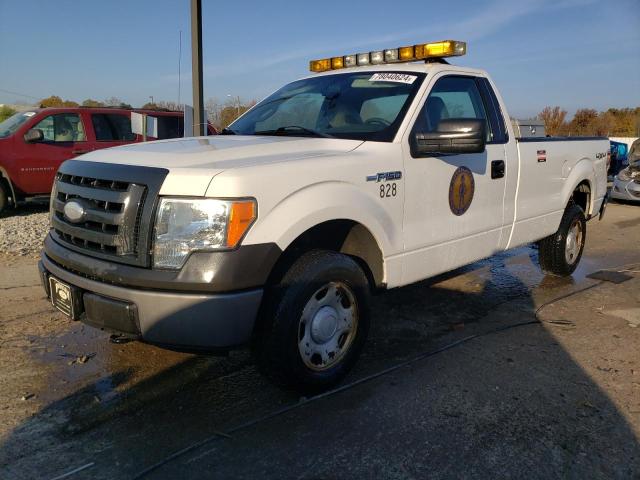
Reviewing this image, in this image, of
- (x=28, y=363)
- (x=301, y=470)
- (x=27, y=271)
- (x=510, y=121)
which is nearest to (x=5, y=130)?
(x=27, y=271)

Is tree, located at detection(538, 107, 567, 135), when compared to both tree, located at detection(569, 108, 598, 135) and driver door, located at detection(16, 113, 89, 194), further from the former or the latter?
driver door, located at detection(16, 113, 89, 194)

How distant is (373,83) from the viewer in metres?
3.92

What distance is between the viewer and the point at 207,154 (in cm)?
Result: 291

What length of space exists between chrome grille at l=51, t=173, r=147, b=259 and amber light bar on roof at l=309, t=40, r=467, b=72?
2508mm

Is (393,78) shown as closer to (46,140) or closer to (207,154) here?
(207,154)

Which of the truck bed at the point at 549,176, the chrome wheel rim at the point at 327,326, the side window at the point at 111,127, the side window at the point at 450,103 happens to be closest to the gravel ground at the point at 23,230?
the side window at the point at 111,127

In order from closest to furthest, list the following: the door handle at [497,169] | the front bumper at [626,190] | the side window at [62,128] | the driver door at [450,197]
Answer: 1. the driver door at [450,197]
2. the door handle at [497,169]
3. the side window at [62,128]
4. the front bumper at [626,190]

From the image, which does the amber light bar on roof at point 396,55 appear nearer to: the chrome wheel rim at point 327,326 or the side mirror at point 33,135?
the chrome wheel rim at point 327,326

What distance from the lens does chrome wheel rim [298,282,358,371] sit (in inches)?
116

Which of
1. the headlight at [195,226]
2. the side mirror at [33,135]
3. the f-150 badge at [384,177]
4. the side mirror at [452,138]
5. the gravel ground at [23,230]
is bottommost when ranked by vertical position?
the gravel ground at [23,230]

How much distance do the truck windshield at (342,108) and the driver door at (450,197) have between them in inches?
6.5

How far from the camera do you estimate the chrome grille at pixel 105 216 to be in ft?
8.60

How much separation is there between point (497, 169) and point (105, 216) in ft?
9.55

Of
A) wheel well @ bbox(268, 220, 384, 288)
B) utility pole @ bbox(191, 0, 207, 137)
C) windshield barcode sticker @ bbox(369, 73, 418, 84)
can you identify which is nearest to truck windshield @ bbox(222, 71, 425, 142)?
windshield barcode sticker @ bbox(369, 73, 418, 84)
